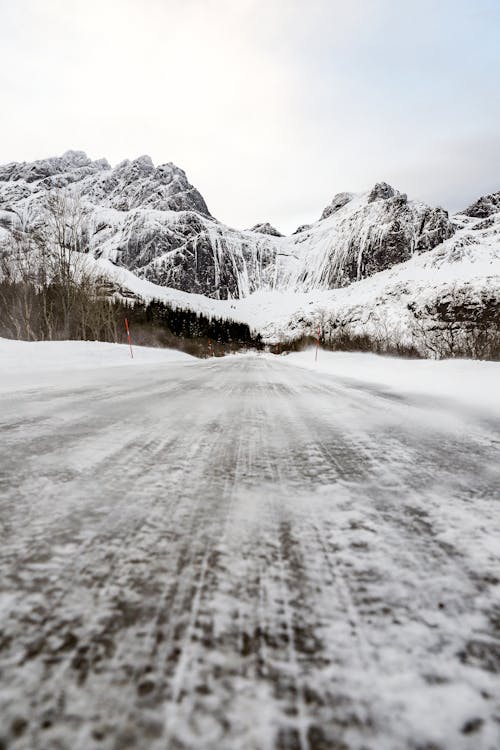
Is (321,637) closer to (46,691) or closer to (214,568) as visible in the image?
(214,568)

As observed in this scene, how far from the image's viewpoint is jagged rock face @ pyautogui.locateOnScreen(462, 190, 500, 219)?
605ft

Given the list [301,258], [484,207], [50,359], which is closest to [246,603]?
[50,359]

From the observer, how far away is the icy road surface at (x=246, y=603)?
52cm

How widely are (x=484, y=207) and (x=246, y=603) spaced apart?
782 ft

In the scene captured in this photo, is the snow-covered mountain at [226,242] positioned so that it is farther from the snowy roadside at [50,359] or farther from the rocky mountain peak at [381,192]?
the snowy roadside at [50,359]

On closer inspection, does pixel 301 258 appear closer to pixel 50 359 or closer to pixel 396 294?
pixel 396 294

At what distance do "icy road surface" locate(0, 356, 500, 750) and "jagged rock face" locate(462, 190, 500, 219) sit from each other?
23032 cm

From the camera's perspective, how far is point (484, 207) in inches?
7357

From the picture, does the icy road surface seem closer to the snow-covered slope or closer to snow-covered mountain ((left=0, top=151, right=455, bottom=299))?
the snow-covered slope

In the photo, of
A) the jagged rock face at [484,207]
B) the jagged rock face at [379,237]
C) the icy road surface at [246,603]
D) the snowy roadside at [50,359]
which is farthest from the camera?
the jagged rock face at [484,207]

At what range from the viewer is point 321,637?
0.69 m

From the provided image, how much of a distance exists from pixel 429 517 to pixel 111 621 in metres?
1.02

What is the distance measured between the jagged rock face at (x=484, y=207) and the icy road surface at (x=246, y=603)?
23032 cm

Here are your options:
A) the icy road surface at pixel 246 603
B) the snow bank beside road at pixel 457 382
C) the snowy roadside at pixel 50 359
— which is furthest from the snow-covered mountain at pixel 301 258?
the icy road surface at pixel 246 603
